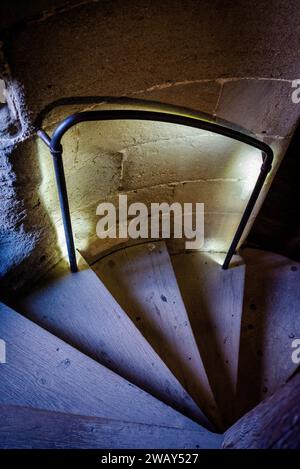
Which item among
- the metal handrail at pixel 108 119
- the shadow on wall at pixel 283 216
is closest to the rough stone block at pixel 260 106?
the metal handrail at pixel 108 119

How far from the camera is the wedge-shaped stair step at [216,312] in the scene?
1.95 metres

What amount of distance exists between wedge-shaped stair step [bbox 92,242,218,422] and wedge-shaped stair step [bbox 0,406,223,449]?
0.43 m

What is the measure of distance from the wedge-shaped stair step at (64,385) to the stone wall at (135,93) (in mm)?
411

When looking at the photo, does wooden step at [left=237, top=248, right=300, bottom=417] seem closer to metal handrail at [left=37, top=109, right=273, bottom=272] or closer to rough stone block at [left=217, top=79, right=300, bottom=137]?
metal handrail at [left=37, top=109, right=273, bottom=272]

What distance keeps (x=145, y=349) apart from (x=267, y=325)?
1017 mm

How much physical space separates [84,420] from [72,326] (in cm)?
61

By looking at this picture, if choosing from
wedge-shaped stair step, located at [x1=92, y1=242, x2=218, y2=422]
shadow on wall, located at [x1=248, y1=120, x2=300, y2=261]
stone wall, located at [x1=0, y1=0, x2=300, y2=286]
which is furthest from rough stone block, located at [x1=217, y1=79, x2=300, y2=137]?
wedge-shaped stair step, located at [x1=92, y1=242, x2=218, y2=422]

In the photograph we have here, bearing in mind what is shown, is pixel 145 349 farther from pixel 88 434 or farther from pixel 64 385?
pixel 88 434

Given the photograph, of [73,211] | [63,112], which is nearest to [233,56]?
[63,112]

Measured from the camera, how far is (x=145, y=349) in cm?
176

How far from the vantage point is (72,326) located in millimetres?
1846

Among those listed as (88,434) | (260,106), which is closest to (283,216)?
(260,106)

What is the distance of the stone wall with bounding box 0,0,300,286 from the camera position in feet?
3.80

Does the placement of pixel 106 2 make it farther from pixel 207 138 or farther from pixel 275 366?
pixel 275 366
